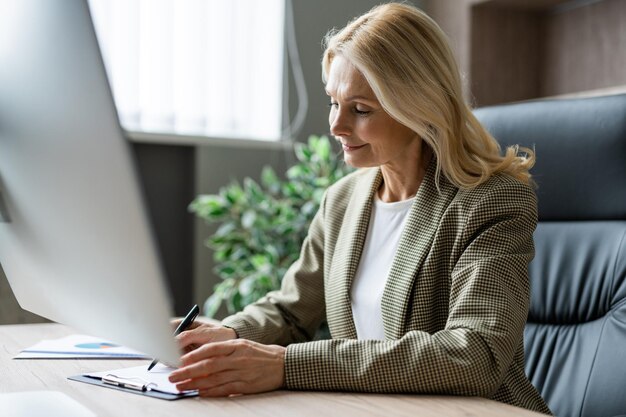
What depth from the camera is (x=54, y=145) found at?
778mm

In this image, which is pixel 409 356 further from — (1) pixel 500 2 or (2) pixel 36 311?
(1) pixel 500 2

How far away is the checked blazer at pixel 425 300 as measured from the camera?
1.03m

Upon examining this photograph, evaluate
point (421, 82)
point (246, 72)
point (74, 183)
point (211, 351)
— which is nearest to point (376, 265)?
point (421, 82)

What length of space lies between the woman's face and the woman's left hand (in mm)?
519

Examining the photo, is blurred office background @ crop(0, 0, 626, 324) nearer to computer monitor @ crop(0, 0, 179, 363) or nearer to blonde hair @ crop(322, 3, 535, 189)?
blonde hair @ crop(322, 3, 535, 189)

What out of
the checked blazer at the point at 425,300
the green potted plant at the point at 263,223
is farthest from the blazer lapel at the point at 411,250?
the green potted plant at the point at 263,223

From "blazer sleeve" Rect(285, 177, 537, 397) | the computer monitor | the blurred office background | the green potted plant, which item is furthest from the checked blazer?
the blurred office background

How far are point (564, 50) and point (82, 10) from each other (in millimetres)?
2904

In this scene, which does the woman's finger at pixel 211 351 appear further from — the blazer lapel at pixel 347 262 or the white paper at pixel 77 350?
the blazer lapel at pixel 347 262

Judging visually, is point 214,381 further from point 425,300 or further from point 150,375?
point 425,300

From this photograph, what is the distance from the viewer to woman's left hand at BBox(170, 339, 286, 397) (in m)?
0.99

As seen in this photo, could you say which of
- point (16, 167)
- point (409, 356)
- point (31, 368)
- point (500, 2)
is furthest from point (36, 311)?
point (500, 2)

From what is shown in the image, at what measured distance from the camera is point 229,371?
1002 mm

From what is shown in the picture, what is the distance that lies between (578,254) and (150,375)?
0.89 metres
